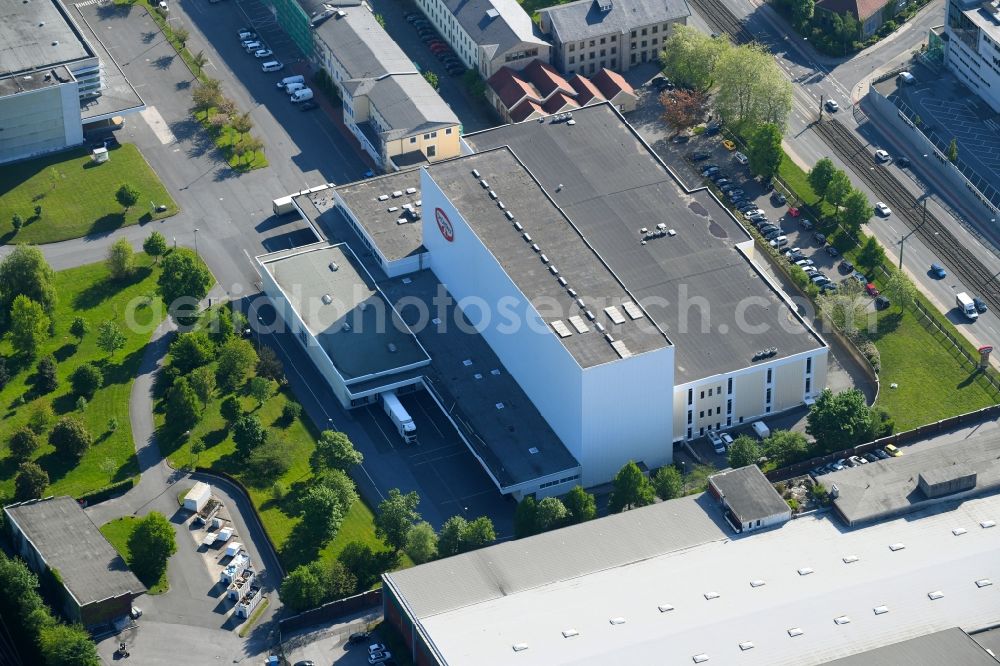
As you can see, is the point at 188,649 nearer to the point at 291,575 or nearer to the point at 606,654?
the point at 291,575

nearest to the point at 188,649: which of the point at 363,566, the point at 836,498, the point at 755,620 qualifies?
the point at 363,566

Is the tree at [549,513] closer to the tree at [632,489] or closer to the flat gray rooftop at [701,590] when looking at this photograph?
the flat gray rooftop at [701,590]

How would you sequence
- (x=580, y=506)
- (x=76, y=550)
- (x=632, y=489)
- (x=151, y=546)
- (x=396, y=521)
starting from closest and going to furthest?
(x=151, y=546) → (x=76, y=550) → (x=396, y=521) → (x=580, y=506) → (x=632, y=489)

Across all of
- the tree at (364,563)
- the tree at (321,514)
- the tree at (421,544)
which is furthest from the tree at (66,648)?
the tree at (421,544)

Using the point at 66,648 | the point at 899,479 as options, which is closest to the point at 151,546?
the point at 66,648

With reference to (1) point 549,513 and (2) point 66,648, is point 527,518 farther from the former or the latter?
(2) point 66,648

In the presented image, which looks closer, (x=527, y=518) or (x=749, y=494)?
(x=749, y=494)
